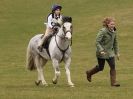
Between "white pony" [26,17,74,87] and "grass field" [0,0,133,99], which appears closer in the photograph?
"grass field" [0,0,133,99]

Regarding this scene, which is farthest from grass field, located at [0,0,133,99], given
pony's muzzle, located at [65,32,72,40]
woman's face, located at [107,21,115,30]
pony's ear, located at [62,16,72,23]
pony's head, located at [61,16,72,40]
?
pony's ear, located at [62,16,72,23]

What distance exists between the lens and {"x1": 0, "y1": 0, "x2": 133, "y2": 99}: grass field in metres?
14.6

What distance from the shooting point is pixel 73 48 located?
36812mm

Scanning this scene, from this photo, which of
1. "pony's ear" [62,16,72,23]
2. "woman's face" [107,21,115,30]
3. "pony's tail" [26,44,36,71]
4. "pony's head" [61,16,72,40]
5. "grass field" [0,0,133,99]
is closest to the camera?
"grass field" [0,0,133,99]

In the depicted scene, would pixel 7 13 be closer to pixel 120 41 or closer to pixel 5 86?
pixel 120 41

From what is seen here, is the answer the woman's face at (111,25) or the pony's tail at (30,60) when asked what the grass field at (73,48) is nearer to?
the pony's tail at (30,60)

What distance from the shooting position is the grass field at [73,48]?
1463 cm

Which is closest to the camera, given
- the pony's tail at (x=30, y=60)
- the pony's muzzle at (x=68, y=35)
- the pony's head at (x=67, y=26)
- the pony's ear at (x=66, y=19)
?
the pony's muzzle at (x=68, y=35)

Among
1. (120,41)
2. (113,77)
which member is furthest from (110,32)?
(120,41)

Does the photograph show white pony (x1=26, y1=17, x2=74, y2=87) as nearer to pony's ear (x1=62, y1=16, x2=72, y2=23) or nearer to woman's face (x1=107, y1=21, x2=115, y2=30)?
pony's ear (x1=62, y1=16, x2=72, y2=23)

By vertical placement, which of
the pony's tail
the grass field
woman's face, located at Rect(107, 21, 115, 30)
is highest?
woman's face, located at Rect(107, 21, 115, 30)

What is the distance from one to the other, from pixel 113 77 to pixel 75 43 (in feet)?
78.0

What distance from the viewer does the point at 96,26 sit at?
151 feet

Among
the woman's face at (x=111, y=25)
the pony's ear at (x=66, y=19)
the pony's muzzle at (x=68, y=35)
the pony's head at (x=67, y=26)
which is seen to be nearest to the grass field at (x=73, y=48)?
the pony's muzzle at (x=68, y=35)
